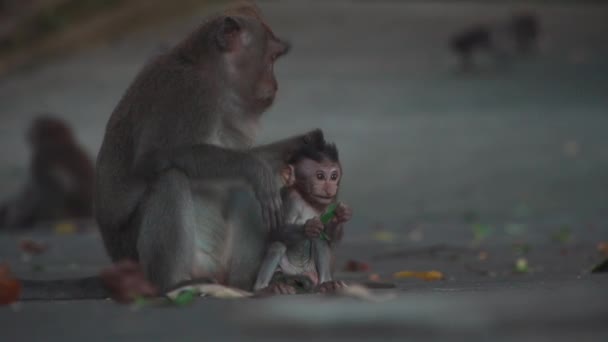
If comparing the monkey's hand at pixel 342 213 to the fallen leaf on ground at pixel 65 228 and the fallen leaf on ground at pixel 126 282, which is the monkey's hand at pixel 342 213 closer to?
the fallen leaf on ground at pixel 126 282

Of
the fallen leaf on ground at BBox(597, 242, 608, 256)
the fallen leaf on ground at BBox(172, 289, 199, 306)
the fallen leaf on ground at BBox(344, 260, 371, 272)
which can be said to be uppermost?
the fallen leaf on ground at BBox(597, 242, 608, 256)

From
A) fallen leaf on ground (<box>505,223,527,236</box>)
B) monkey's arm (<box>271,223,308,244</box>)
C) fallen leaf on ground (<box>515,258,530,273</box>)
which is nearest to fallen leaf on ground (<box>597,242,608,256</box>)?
fallen leaf on ground (<box>515,258,530,273</box>)

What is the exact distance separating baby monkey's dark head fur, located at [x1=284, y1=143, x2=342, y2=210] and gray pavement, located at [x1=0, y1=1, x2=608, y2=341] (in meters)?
0.54

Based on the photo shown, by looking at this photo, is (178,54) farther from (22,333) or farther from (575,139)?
→ (575,139)

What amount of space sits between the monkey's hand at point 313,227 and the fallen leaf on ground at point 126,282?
2.81 ft

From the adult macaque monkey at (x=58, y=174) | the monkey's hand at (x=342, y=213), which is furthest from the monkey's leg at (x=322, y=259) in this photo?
the adult macaque monkey at (x=58, y=174)

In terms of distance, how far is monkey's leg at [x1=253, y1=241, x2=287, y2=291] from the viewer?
5996mm

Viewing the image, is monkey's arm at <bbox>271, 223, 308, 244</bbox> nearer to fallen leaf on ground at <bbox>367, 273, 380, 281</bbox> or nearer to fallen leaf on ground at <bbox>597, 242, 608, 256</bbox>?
fallen leaf on ground at <bbox>367, 273, 380, 281</bbox>

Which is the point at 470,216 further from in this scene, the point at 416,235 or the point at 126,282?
the point at 126,282

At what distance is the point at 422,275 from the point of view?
7.54 meters

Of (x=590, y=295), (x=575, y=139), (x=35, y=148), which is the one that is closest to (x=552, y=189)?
(x=575, y=139)

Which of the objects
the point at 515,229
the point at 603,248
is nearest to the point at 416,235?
the point at 515,229

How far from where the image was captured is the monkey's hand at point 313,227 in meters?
5.91

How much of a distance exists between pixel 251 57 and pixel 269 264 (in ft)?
3.43
